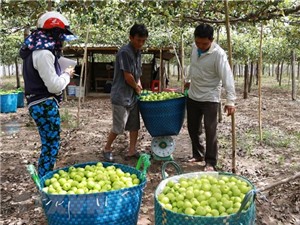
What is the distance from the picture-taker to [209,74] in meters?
4.50

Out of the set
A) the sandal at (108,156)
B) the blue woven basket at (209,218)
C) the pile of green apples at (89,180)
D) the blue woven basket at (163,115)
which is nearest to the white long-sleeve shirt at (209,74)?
the blue woven basket at (163,115)

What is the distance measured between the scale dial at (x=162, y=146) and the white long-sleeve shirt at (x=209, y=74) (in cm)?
81

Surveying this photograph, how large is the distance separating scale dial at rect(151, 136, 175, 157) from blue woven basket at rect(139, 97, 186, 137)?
0.92ft

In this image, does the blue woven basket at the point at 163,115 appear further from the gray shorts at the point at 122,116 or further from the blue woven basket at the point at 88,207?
the blue woven basket at the point at 88,207

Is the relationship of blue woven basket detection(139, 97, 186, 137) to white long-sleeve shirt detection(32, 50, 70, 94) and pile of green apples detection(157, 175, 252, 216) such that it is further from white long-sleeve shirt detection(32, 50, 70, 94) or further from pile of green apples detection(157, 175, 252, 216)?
pile of green apples detection(157, 175, 252, 216)

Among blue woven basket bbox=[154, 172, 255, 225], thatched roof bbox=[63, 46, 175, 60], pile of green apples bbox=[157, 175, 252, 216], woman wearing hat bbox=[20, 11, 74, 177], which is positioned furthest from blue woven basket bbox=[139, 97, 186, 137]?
thatched roof bbox=[63, 46, 175, 60]

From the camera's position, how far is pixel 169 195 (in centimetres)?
244

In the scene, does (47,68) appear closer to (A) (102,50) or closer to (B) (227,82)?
(B) (227,82)

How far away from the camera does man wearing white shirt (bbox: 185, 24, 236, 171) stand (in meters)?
4.26

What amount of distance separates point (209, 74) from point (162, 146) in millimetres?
1326

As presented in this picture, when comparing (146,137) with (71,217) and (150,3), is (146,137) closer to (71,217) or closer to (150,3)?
(150,3)

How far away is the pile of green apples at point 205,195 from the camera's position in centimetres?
223

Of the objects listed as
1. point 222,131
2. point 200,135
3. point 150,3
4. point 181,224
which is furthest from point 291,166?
point 181,224

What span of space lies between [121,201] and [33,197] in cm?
200
